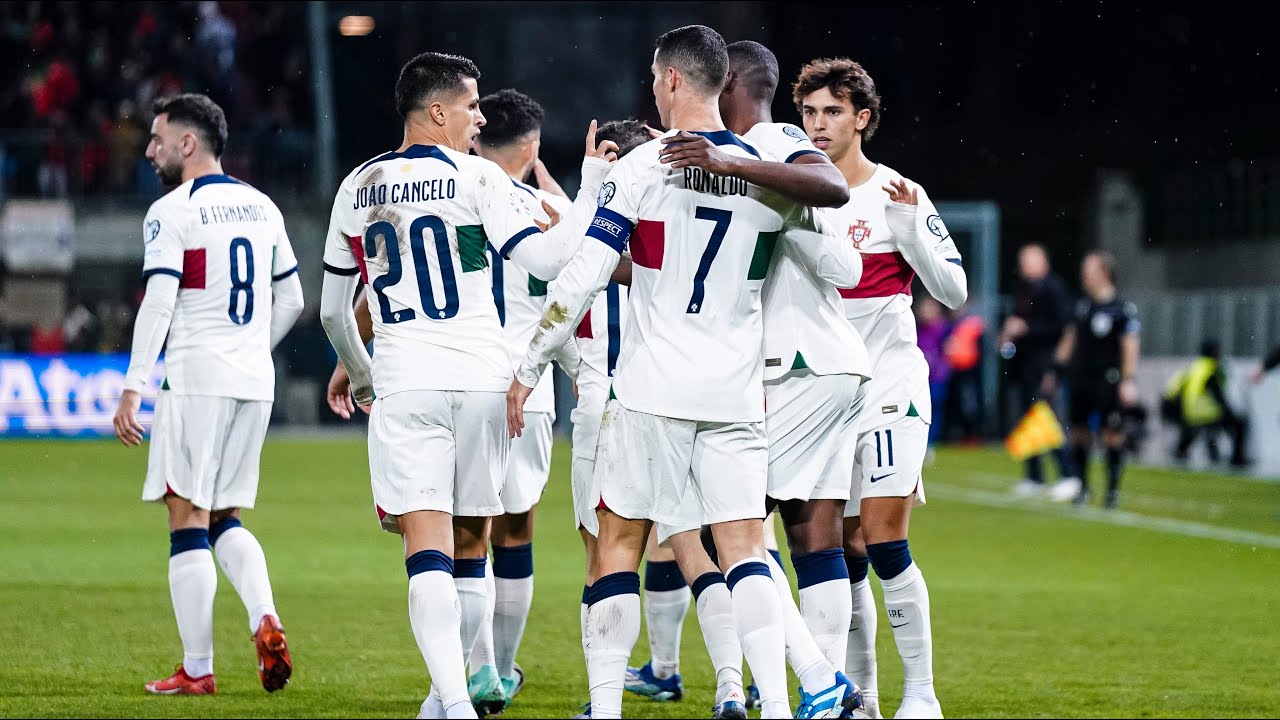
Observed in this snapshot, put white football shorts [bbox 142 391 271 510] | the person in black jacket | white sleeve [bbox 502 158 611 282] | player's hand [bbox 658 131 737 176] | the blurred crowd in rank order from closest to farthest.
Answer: player's hand [bbox 658 131 737 176] → white sleeve [bbox 502 158 611 282] → white football shorts [bbox 142 391 271 510] → the person in black jacket → the blurred crowd

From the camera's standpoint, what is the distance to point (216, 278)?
654 centimetres

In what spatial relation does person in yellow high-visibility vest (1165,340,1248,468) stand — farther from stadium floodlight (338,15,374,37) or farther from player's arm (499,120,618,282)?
player's arm (499,120,618,282)

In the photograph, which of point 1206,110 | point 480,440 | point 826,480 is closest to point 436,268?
point 480,440

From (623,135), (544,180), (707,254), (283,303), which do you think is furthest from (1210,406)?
(707,254)

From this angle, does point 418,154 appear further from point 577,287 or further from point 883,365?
point 883,365

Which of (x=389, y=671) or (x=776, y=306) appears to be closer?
(x=776, y=306)

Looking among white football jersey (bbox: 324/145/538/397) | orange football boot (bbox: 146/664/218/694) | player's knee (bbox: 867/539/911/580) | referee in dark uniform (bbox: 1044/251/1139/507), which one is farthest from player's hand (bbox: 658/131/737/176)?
referee in dark uniform (bbox: 1044/251/1139/507)

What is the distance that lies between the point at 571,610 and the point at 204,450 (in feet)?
9.79

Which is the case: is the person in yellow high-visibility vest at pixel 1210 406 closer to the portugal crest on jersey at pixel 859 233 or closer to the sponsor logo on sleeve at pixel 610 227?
the portugal crest on jersey at pixel 859 233

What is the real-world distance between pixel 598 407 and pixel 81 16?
20.8 metres

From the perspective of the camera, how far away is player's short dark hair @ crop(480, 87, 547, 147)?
21.1 ft

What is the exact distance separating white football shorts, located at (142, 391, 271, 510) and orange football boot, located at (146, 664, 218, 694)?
68 centimetres

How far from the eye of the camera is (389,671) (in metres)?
6.95

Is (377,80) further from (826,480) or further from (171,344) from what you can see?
Result: (826,480)
